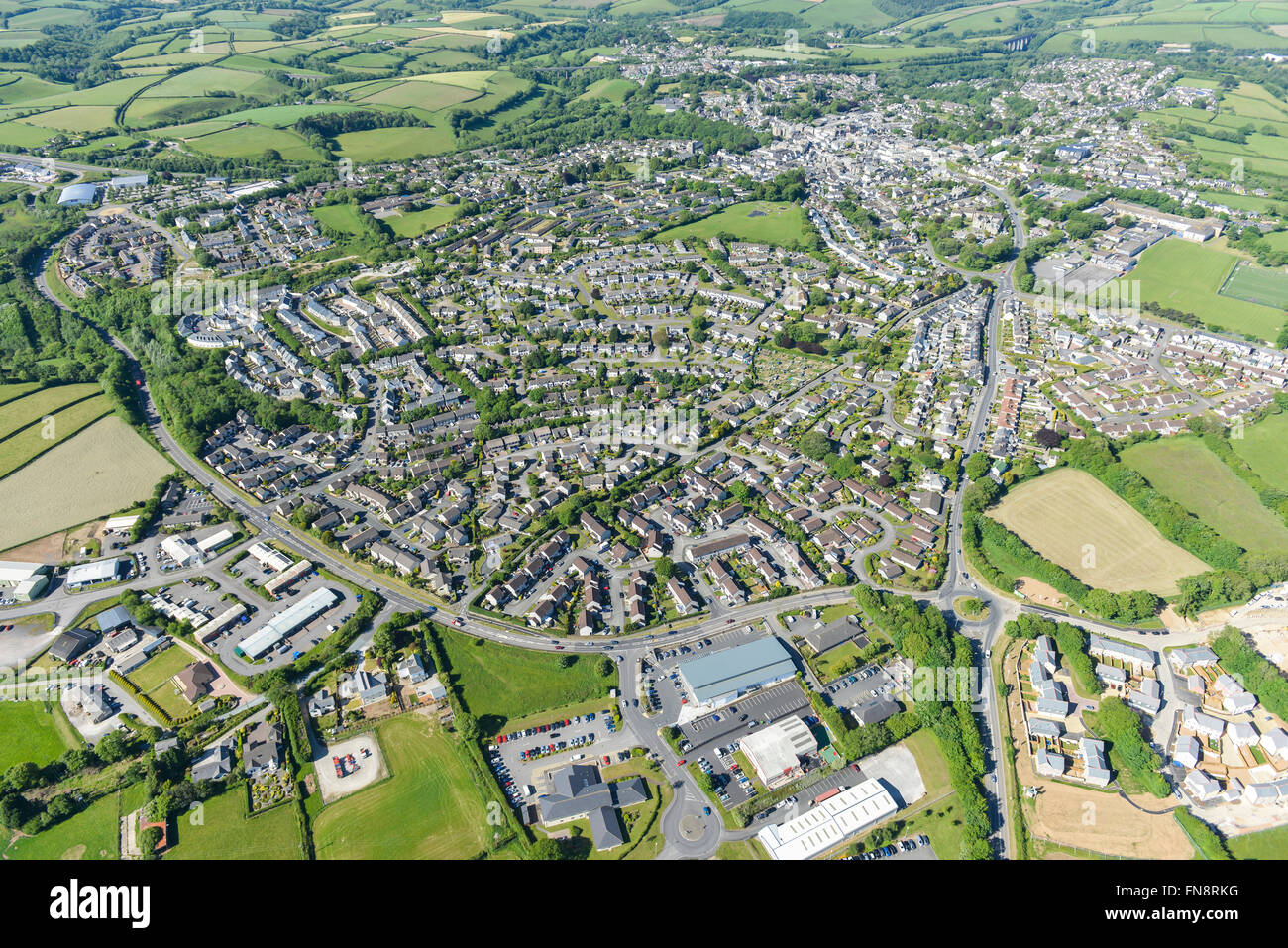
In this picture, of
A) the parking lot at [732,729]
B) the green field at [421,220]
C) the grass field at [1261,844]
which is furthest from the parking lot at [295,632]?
the green field at [421,220]

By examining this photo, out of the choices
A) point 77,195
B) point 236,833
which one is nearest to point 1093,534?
point 236,833

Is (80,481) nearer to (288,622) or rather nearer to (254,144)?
(288,622)

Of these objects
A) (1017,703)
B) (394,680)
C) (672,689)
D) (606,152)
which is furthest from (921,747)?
(606,152)

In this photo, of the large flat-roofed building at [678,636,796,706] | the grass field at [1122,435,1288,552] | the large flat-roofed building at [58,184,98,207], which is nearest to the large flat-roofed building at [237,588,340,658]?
the large flat-roofed building at [678,636,796,706]

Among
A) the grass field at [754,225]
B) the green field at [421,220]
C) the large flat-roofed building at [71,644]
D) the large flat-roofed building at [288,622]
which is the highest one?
the green field at [421,220]

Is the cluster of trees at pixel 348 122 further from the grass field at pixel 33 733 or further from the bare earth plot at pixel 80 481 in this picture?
the grass field at pixel 33 733

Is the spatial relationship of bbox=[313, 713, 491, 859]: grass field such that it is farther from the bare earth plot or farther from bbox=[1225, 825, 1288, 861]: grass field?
bbox=[1225, 825, 1288, 861]: grass field

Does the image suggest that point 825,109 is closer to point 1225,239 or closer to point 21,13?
point 1225,239
